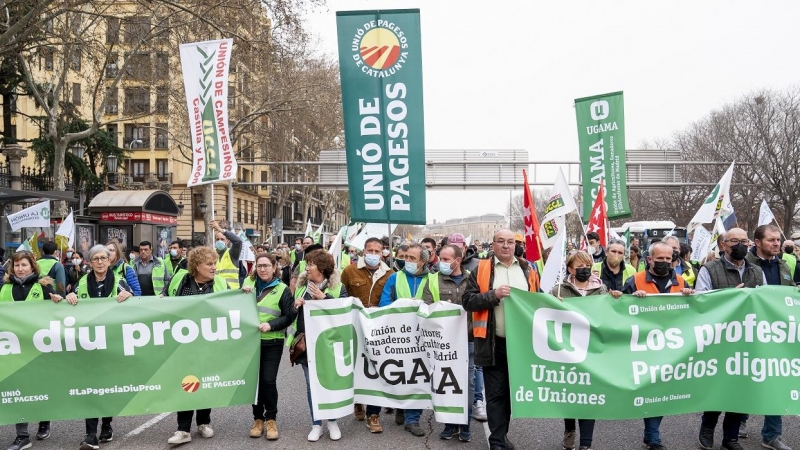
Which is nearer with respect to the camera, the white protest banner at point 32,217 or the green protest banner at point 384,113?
the green protest banner at point 384,113

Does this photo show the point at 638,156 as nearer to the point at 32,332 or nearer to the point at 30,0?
the point at 30,0

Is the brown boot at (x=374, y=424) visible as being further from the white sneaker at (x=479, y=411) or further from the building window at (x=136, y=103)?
the building window at (x=136, y=103)

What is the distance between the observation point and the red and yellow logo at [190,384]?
19.9ft

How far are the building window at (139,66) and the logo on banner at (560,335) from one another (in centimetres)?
2147

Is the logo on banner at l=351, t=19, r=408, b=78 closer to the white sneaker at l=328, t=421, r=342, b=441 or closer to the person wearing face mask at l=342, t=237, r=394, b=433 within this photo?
the person wearing face mask at l=342, t=237, r=394, b=433

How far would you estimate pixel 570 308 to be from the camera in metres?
5.68

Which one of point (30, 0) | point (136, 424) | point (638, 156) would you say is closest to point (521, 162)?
point (638, 156)

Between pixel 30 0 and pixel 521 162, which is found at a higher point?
pixel 30 0

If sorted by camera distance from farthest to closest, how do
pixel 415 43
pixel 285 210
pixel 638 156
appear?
pixel 285 210
pixel 638 156
pixel 415 43

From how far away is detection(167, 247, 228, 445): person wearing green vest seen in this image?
619 cm

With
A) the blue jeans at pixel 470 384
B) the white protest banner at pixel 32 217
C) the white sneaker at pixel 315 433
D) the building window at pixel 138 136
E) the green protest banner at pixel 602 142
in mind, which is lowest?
the white sneaker at pixel 315 433

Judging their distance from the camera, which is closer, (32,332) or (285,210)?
(32,332)

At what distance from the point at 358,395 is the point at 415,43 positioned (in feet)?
12.1

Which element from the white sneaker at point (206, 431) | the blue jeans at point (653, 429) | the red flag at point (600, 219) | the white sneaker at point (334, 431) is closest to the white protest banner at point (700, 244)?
the red flag at point (600, 219)
